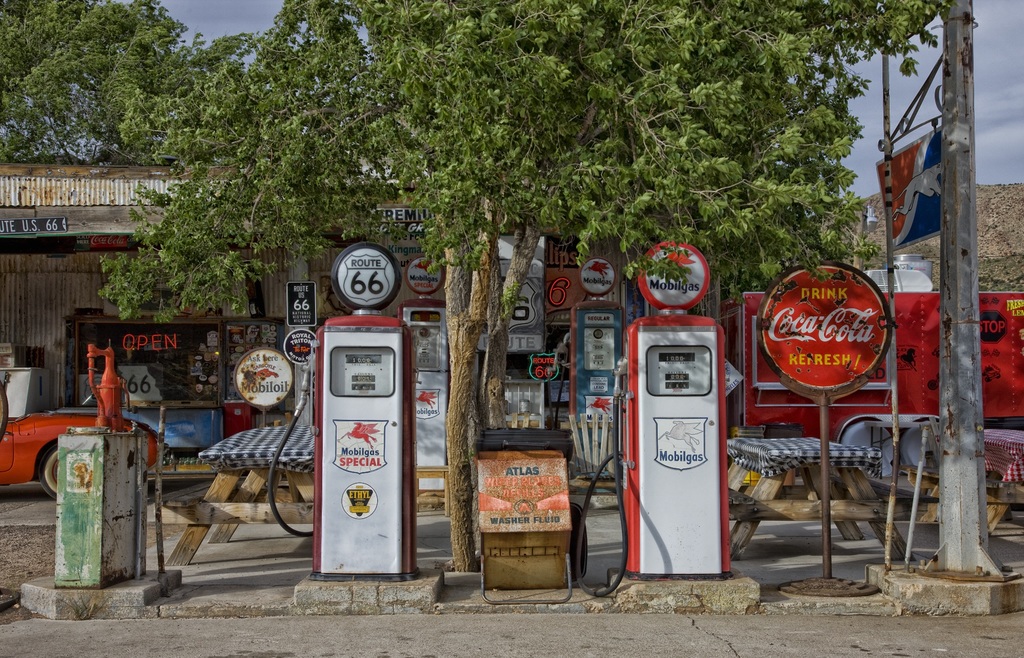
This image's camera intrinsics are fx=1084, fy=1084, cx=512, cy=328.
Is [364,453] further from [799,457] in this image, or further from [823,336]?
[799,457]

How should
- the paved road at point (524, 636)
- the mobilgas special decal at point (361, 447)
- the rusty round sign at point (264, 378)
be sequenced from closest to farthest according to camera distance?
1. the paved road at point (524, 636)
2. the mobilgas special decal at point (361, 447)
3. the rusty round sign at point (264, 378)

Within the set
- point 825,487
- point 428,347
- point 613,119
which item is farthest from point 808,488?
point 428,347

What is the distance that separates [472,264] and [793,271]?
2.39 meters

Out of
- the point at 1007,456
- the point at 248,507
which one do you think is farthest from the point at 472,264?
the point at 1007,456

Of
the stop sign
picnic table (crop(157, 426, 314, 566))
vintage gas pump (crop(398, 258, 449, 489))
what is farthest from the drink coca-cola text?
the stop sign

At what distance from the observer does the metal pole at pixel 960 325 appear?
7.42m

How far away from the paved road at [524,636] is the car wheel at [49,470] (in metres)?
6.68

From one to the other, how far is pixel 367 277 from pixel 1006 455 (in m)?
6.29

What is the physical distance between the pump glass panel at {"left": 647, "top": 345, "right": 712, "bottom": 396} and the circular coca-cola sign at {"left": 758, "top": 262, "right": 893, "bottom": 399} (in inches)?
21.9

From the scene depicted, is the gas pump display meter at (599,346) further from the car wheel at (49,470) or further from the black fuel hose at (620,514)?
the black fuel hose at (620,514)

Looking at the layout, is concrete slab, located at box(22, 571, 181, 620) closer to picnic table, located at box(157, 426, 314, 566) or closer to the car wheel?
picnic table, located at box(157, 426, 314, 566)

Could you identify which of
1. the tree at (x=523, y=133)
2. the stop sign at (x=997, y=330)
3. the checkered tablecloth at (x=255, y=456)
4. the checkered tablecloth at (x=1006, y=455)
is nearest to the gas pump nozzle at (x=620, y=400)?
the tree at (x=523, y=133)

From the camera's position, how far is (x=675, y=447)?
7.20 meters

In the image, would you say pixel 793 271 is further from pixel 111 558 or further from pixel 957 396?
pixel 111 558
